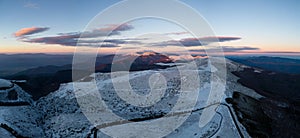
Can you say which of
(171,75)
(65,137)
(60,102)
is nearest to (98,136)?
(65,137)

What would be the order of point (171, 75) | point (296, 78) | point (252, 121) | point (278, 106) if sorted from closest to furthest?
point (252, 121) < point (278, 106) < point (171, 75) < point (296, 78)

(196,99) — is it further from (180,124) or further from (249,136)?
(249,136)

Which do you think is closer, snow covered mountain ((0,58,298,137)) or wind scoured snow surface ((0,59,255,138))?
wind scoured snow surface ((0,59,255,138))

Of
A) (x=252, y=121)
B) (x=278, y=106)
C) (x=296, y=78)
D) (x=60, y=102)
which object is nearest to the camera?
(x=252, y=121)

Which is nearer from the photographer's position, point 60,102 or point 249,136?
point 249,136

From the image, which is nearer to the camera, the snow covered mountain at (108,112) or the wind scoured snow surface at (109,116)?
the wind scoured snow surface at (109,116)

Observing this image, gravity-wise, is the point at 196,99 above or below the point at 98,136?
above

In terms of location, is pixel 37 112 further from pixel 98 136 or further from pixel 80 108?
pixel 98 136
